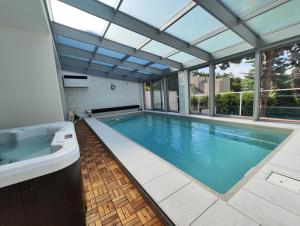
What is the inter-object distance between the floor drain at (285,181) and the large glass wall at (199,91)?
179 inches

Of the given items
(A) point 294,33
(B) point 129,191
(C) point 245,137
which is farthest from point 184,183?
(A) point 294,33

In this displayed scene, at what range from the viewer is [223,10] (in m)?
2.60

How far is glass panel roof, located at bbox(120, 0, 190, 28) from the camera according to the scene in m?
2.49

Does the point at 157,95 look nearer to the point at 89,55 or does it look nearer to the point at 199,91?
the point at 199,91

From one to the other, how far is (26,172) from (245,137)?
13.0 ft

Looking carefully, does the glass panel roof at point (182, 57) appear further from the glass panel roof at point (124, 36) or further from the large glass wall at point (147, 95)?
the large glass wall at point (147, 95)

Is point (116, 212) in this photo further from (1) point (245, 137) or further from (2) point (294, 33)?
(2) point (294, 33)

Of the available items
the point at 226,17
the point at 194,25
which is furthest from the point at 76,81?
the point at 226,17

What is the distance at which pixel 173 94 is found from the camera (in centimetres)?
750

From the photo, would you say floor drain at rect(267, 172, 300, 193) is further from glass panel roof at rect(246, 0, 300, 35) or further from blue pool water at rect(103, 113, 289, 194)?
glass panel roof at rect(246, 0, 300, 35)

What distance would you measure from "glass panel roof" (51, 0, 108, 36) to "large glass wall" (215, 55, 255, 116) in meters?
4.09

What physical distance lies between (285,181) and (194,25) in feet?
10.2

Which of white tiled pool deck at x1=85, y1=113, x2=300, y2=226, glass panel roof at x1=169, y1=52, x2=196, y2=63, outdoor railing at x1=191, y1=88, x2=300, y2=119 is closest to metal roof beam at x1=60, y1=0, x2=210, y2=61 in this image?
glass panel roof at x1=169, y1=52, x2=196, y2=63

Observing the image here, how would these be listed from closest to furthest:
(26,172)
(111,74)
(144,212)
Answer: (26,172) → (144,212) → (111,74)
